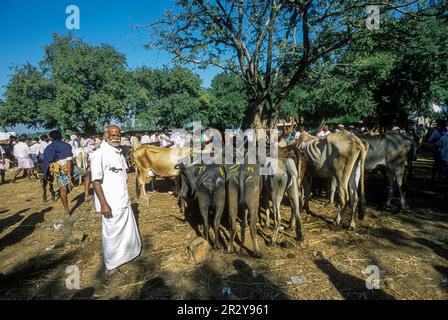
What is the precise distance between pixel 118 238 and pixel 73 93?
2435cm

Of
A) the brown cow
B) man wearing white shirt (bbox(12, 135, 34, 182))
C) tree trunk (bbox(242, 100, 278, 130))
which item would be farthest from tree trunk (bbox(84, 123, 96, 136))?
the brown cow

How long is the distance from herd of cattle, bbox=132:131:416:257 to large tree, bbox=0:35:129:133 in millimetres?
20466

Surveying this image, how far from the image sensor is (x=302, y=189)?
23.7ft

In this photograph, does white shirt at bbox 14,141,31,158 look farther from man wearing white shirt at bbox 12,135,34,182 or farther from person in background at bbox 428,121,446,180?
person in background at bbox 428,121,446,180

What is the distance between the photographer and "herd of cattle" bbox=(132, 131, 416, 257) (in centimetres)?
497

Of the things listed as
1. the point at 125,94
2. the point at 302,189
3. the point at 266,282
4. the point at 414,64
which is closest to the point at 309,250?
the point at 266,282

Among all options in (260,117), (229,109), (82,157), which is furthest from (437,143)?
(229,109)

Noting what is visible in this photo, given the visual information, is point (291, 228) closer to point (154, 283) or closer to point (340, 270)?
point (340, 270)

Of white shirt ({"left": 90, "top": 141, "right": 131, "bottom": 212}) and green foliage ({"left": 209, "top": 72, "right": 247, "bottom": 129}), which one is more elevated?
green foliage ({"left": 209, "top": 72, "right": 247, "bottom": 129})

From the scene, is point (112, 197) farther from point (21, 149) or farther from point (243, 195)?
point (21, 149)

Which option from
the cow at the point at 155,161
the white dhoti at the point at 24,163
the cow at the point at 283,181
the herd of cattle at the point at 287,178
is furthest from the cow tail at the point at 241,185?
the white dhoti at the point at 24,163

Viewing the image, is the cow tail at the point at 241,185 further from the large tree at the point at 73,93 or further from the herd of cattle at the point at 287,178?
the large tree at the point at 73,93

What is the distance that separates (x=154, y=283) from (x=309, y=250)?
2.84 meters

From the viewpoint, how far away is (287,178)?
548 cm
